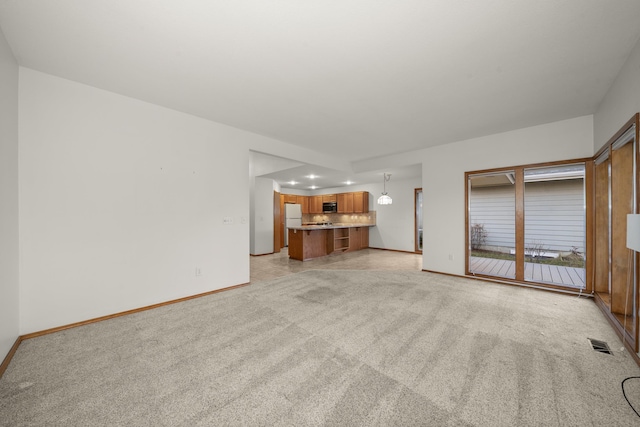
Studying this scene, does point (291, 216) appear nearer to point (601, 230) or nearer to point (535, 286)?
point (535, 286)

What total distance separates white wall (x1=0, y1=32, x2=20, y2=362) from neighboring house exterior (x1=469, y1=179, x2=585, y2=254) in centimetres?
646

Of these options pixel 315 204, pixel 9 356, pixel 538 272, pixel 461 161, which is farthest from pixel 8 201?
pixel 315 204

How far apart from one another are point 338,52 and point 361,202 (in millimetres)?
7134

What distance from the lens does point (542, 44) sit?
2158 mm

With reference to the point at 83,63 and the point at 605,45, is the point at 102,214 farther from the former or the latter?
the point at 605,45

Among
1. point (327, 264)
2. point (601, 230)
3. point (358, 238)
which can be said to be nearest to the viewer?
point (601, 230)

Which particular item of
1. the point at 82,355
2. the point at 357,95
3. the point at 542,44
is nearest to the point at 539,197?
the point at 542,44

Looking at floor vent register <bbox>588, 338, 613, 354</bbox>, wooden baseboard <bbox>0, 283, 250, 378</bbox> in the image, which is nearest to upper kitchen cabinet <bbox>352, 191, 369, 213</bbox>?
wooden baseboard <bbox>0, 283, 250, 378</bbox>

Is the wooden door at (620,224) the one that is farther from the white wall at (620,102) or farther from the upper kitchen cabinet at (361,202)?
the upper kitchen cabinet at (361,202)

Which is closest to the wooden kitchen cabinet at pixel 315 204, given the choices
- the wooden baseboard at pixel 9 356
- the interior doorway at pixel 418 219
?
the interior doorway at pixel 418 219

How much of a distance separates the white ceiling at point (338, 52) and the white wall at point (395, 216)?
474 centimetres

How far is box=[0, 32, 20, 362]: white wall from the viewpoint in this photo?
6.71ft

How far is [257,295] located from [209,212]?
1.58 m

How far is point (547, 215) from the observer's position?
4230 millimetres
